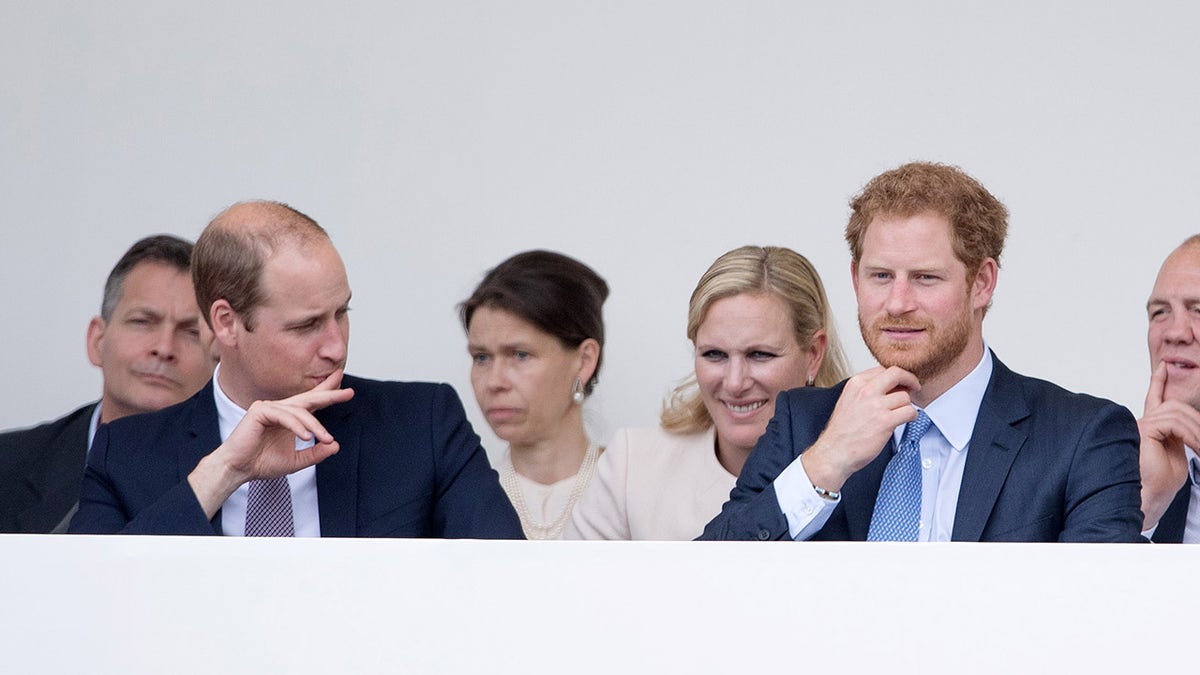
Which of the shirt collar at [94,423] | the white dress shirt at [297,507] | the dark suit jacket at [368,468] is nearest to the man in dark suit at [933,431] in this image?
the dark suit jacket at [368,468]

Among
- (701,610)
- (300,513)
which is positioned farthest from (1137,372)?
(701,610)

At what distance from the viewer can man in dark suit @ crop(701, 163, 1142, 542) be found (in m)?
2.31

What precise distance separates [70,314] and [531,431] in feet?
5.92

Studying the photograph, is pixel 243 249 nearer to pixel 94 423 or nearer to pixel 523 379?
pixel 94 423

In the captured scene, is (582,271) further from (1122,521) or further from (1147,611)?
(1147,611)

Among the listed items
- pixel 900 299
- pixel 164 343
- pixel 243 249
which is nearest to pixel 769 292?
pixel 900 299

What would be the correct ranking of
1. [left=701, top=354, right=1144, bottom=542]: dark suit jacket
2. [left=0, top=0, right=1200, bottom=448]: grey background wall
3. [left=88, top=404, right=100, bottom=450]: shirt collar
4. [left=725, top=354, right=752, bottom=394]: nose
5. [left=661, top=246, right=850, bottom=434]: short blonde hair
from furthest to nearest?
[left=0, top=0, right=1200, bottom=448]: grey background wall → [left=88, top=404, right=100, bottom=450]: shirt collar → [left=661, top=246, right=850, bottom=434]: short blonde hair → [left=725, top=354, right=752, bottom=394]: nose → [left=701, top=354, right=1144, bottom=542]: dark suit jacket

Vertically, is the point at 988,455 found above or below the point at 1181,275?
below

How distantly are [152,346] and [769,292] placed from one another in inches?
59.3

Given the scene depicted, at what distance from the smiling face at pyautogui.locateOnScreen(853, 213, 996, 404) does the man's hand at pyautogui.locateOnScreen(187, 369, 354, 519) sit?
35.5 inches

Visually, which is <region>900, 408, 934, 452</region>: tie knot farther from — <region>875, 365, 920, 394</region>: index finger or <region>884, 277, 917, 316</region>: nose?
<region>884, 277, 917, 316</region>: nose

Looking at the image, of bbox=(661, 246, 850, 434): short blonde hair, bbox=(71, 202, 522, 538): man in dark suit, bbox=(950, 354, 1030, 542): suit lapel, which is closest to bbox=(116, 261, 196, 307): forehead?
bbox=(71, 202, 522, 538): man in dark suit

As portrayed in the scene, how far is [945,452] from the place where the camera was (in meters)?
2.45

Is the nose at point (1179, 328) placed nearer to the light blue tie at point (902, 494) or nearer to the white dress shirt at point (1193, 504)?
the white dress shirt at point (1193, 504)
